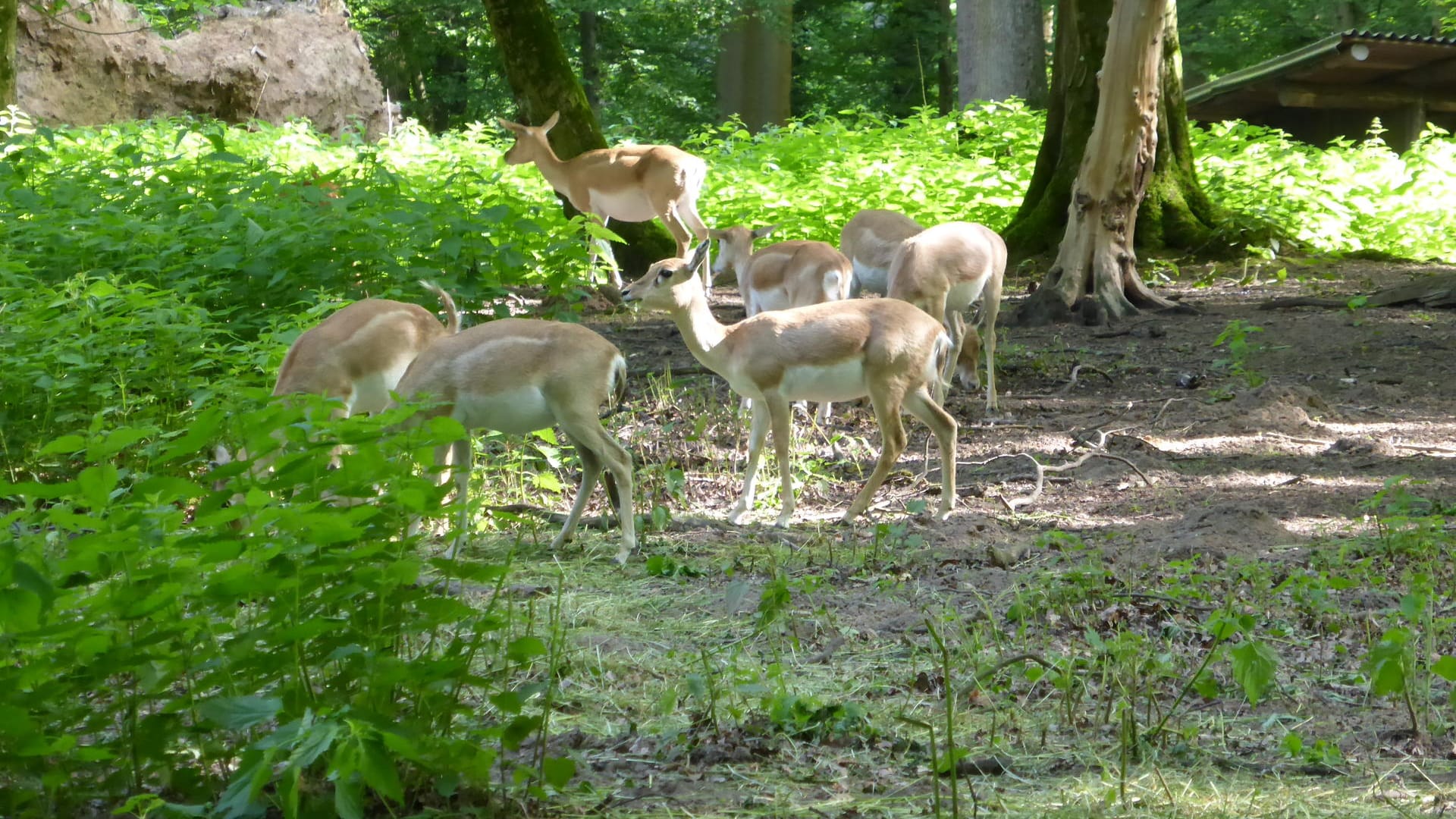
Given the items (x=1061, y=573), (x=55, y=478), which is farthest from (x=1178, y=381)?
(x=55, y=478)

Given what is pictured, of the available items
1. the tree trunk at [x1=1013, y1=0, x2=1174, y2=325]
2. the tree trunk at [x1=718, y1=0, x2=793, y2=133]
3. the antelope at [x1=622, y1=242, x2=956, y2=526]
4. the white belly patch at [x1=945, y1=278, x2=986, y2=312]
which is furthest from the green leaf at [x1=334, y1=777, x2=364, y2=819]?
the tree trunk at [x1=718, y1=0, x2=793, y2=133]

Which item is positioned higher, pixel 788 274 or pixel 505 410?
pixel 788 274

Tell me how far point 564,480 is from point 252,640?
514cm

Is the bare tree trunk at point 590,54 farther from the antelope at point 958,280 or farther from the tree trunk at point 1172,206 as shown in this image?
the antelope at point 958,280

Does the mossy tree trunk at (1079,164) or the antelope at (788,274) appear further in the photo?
the mossy tree trunk at (1079,164)

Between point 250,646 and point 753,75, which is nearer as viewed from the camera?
point 250,646

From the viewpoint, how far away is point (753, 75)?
2934 cm

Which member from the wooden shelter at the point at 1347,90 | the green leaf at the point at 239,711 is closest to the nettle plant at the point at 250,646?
the green leaf at the point at 239,711

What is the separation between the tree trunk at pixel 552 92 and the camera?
15039mm

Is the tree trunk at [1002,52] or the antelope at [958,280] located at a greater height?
the tree trunk at [1002,52]

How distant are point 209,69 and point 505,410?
19793 millimetres

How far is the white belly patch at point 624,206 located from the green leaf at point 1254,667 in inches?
494

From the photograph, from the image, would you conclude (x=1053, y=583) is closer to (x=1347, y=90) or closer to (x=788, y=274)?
(x=788, y=274)

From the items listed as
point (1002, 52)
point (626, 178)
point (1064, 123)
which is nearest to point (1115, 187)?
point (1064, 123)
